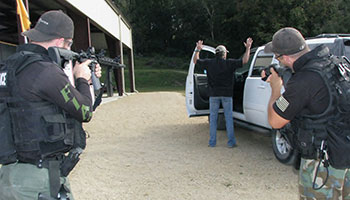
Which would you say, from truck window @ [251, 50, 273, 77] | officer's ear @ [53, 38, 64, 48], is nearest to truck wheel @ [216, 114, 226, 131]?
truck window @ [251, 50, 273, 77]

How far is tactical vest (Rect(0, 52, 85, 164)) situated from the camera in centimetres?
171

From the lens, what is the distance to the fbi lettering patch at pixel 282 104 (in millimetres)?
1917

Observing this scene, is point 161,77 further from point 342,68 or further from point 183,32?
point 342,68

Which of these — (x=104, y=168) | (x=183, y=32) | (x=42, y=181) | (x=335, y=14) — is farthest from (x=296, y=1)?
(x=42, y=181)

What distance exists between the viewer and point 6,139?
172cm

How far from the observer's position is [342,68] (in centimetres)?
192

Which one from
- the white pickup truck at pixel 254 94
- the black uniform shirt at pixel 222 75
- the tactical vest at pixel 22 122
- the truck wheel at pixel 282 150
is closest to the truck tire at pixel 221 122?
the white pickup truck at pixel 254 94

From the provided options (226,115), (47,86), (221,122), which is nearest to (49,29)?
(47,86)

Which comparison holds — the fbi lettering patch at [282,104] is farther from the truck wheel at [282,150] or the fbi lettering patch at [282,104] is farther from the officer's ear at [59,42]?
the truck wheel at [282,150]

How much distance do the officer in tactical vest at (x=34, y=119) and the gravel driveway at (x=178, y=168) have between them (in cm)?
172

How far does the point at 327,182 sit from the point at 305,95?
0.65 metres

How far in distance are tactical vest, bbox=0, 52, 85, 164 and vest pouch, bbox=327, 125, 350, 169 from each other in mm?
1802

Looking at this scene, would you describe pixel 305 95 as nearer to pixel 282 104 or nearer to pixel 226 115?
pixel 282 104

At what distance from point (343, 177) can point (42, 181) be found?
201cm
